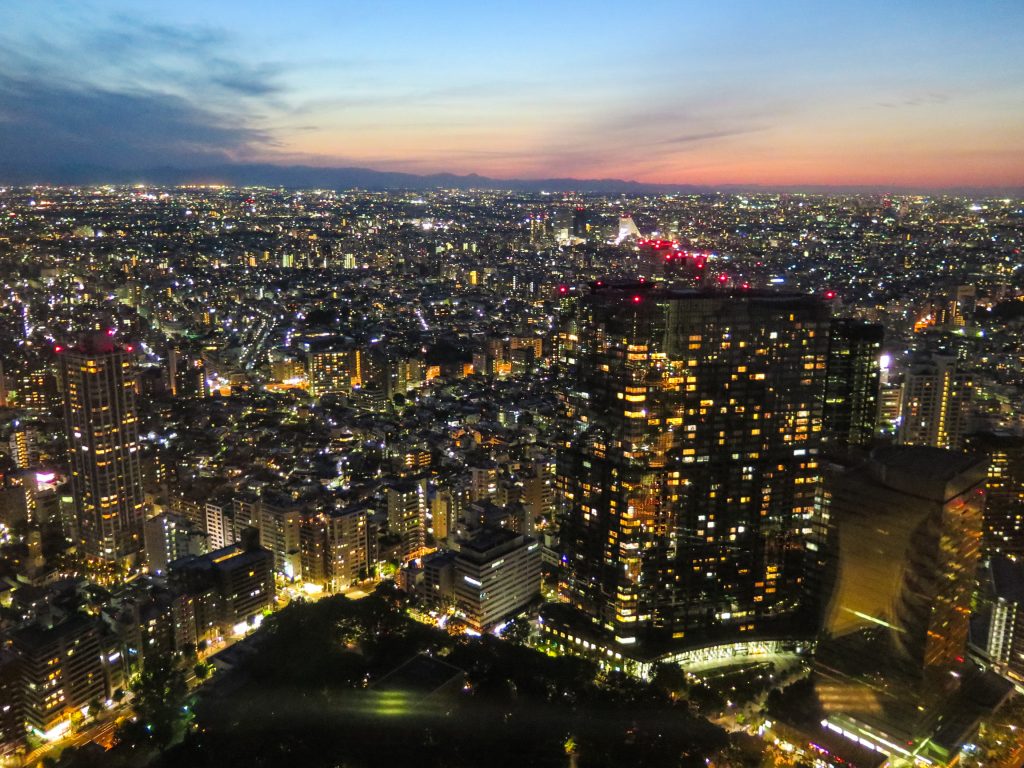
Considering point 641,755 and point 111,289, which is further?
point 111,289

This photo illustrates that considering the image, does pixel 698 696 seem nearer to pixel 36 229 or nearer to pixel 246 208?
pixel 36 229

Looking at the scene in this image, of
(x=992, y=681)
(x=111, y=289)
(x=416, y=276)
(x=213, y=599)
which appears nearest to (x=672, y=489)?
(x=992, y=681)

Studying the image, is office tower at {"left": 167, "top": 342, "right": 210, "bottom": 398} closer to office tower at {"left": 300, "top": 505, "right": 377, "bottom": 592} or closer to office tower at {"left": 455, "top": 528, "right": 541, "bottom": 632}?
office tower at {"left": 300, "top": 505, "right": 377, "bottom": 592}

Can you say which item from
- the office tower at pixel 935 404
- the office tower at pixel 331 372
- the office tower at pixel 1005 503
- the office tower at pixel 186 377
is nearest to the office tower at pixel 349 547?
the office tower at pixel 1005 503

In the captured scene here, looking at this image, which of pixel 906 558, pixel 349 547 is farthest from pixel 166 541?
pixel 906 558

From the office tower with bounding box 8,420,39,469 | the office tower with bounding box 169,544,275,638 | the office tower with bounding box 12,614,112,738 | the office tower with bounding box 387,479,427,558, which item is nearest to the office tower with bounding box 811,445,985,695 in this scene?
the office tower with bounding box 387,479,427,558

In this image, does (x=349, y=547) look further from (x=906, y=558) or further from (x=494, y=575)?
(x=906, y=558)
